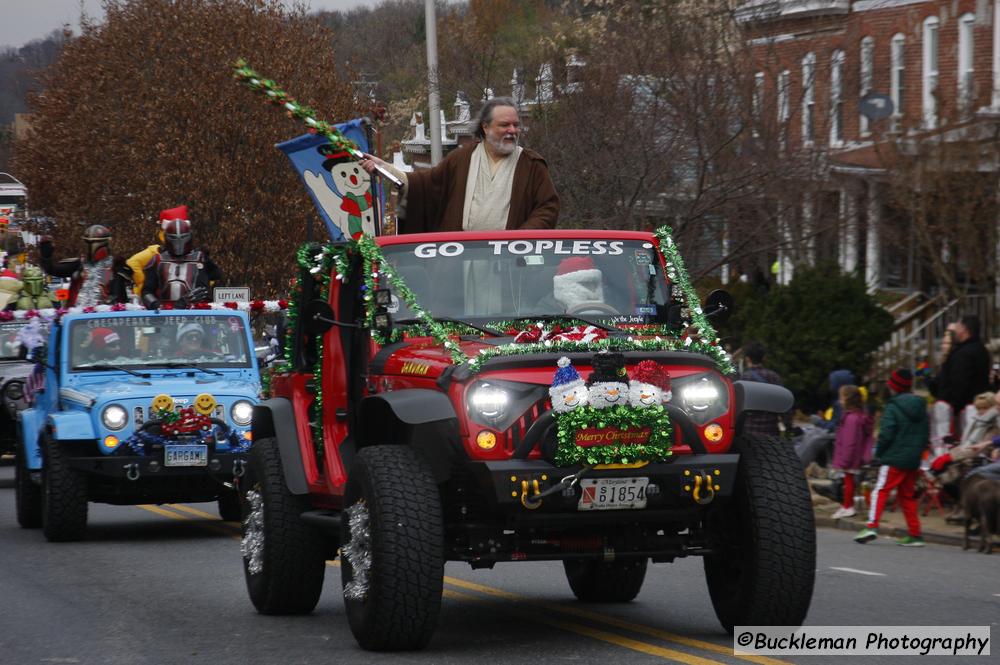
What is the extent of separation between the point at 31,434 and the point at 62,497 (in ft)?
5.44

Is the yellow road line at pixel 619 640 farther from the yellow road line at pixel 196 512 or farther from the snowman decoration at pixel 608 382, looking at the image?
the yellow road line at pixel 196 512

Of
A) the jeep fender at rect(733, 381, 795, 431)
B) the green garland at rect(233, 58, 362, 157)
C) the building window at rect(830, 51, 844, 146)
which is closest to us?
the jeep fender at rect(733, 381, 795, 431)

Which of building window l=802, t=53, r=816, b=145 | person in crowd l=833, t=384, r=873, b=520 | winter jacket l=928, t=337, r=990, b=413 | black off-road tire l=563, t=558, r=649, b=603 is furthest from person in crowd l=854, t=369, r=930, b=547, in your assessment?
building window l=802, t=53, r=816, b=145

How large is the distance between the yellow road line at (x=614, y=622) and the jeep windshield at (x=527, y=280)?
1.66m

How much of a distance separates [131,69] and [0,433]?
81.4 ft

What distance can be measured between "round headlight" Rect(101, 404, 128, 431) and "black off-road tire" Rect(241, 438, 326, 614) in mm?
4804

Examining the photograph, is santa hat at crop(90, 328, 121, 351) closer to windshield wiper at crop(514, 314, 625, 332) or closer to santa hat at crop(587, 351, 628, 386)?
windshield wiper at crop(514, 314, 625, 332)

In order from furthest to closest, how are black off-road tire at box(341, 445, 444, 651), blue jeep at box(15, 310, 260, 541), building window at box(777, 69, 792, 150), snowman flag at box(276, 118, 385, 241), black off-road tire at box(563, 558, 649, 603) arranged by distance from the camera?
building window at box(777, 69, 792, 150) < blue jeep at box(15, 310, 260, 541) < snowman flag at box(276, 118, 385, 241) < black off-road tire at box(563, 558, 649, 603) < black off-road tire at box(341, 445, 444, 651)

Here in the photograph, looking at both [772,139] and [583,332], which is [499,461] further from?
[772,139]

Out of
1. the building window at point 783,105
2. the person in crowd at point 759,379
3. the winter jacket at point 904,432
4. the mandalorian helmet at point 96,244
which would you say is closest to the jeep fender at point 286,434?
the person in crowd at point 759,379

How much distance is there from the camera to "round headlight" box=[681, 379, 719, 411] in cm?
853

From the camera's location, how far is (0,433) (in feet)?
73.2

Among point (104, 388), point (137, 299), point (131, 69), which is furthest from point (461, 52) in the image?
point (131, 69)

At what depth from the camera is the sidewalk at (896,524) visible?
52.3ft
